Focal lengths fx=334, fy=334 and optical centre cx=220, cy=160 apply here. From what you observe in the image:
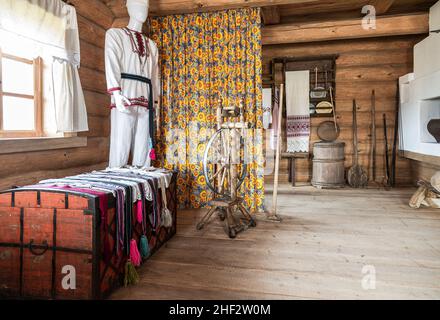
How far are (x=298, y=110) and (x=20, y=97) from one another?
428 centimetres

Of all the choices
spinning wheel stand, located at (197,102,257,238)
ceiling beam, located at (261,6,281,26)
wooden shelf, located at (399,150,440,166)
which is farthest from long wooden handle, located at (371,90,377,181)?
spinning wheel stand, located at (197,102,257,238)

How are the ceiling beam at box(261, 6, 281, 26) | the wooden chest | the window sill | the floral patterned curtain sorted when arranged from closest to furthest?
the wooden chest < the window sill < the floral patterned curtain < the ceiling beam at box(261, 6, 281, 26)

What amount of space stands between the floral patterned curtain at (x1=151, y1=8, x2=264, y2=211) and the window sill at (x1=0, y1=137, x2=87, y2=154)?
109 cm

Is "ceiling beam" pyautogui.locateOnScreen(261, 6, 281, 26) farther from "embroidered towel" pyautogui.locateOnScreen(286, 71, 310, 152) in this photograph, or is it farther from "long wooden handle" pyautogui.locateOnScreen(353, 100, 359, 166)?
"long wooden handle" pyautogui.locateOnScreen(353, 100, 359, 166)

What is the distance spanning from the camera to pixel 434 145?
4172 millimetres

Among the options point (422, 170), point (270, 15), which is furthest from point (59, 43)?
point (422, 170)

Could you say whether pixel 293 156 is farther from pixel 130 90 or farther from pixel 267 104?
pixel 130 90

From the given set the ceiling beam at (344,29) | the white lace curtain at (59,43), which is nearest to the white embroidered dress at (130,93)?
the white lace curtain at (59,43)

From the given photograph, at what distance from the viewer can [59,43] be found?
2.57 meters

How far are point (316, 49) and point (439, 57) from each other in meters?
2.02

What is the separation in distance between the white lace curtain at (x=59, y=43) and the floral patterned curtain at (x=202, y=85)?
1.13m

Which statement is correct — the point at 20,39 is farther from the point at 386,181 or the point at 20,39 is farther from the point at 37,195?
the point at 386,181

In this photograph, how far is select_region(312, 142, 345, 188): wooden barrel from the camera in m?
5.17

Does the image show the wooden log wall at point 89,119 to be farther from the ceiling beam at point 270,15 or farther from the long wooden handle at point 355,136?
the long wooden handle at point 355,136
